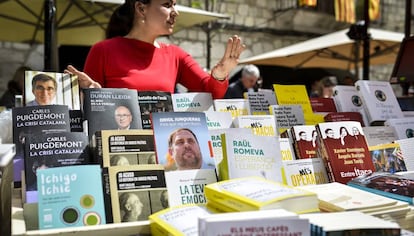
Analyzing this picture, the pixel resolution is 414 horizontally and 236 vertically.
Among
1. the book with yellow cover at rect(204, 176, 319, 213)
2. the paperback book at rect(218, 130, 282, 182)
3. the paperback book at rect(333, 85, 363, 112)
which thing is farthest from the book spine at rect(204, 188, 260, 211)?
the paperback book at rect(333, 85, 363, 112)

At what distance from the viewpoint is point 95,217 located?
1.18 meters

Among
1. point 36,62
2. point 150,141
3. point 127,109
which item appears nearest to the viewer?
point 150,141

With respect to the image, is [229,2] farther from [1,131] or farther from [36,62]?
[1,131]

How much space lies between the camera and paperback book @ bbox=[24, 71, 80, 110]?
4.92 ft

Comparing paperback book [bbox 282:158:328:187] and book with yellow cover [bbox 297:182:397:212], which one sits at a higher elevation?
paperback book [bbox 282:158:328:187]

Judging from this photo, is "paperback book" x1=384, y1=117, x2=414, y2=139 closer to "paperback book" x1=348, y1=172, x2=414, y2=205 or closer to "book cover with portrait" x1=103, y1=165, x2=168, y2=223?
"paperback book" x1=348, y1=172, x2=414, y2=205

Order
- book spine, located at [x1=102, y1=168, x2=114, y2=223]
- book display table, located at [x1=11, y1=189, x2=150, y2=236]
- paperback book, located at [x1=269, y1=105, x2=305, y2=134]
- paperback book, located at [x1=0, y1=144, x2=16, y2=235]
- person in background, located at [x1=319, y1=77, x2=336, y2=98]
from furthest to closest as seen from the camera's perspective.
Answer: person in background, located at [x1=319, y1=77, x2=336, y2=98] < paperback book, located at [x1=269, y1=105, x2=305, y2=134] < paperback book, located at [x1=0, y1=144, x2=16, y2=235] < book spine, located at [x1=102, y1=168, x2=114, y2=223] < book display table, located at [x1=11, y1=189, x2=150, y2=236]

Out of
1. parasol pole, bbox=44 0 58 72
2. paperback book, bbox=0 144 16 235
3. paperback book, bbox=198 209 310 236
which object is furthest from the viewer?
parasol pole, bbox=44 0 58 72

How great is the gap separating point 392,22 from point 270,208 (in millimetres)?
11394

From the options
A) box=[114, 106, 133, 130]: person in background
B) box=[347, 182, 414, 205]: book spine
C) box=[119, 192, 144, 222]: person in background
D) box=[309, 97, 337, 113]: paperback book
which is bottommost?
box=[347, 182, 414, 205]: book spine

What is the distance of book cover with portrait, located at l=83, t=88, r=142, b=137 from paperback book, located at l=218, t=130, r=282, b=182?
34 centimetres

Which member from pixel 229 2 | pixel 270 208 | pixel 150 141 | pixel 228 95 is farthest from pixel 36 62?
pixel 270 208

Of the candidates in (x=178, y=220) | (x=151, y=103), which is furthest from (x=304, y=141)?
(x=178, y=220)

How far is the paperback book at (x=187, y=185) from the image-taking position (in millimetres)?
1306
